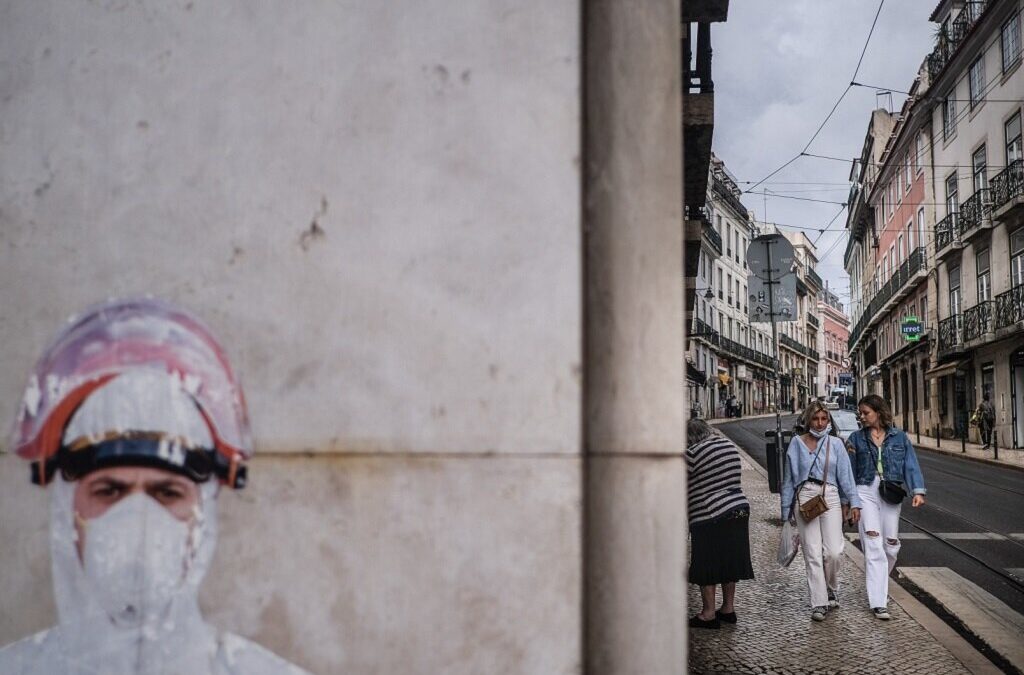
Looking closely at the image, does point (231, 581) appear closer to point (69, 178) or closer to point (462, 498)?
point (462, 498)

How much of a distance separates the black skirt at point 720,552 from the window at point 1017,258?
2405cm

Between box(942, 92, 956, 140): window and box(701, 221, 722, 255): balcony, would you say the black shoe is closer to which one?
box(942, 92, 956, 140): window

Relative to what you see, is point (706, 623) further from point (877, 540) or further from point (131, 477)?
point (131, 477)

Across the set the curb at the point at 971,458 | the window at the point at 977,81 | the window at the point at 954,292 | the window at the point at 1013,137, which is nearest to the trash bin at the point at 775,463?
the curb at the point at 971,458

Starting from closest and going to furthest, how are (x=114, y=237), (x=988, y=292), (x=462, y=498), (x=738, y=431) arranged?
1. (x=462, y=498)
2. (x=114, y=237)
3. (x=988, y=292)
4. (x=738, y=431)

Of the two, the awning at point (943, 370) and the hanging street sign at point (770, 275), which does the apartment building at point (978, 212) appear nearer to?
the awning at point (943, 370)

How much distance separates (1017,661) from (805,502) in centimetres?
175

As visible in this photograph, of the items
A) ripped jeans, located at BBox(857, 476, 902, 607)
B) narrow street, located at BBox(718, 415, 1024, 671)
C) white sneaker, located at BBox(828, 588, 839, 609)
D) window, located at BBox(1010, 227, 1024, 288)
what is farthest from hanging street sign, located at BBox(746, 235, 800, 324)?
window, located at BBox(1010, 227, 1024, 288)

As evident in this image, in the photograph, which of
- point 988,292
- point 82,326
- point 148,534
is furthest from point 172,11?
point 988,292

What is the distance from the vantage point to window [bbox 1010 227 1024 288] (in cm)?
2603

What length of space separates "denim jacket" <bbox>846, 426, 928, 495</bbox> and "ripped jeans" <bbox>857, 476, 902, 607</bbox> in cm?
10

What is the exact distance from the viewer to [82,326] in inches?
104

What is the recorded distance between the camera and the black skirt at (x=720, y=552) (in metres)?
5.96

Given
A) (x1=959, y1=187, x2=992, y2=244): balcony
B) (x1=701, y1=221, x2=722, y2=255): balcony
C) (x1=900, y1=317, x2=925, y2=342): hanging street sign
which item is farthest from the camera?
(x1=701, y1=221, x2=722, y2=255): balcony
